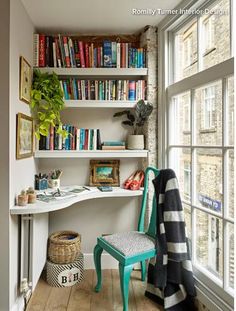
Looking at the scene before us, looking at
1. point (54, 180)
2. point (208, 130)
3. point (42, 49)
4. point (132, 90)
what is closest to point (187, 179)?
point (208, 130)

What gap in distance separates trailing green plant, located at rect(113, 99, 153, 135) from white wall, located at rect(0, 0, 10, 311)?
116 centimetres

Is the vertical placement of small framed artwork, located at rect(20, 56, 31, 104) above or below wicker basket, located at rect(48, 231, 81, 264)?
above

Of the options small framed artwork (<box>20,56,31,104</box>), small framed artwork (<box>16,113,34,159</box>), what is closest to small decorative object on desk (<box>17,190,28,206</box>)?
small framed artwork (<box>16,113,34,159</box>)

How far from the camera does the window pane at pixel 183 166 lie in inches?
85.7

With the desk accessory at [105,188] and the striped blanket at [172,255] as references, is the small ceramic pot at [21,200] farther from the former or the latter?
the striped blanket at [172,255]

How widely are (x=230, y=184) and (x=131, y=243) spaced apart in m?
0.85

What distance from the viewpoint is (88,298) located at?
214 centimetres

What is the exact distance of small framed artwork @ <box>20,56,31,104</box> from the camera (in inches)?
79.0

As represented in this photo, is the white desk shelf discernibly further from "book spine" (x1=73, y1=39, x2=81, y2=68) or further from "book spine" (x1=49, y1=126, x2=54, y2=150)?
"book spine" (x1=73, y1=39, x2=81, y2=68)

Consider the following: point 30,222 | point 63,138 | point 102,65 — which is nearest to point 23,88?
point 63,138

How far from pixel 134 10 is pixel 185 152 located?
4.24 feet

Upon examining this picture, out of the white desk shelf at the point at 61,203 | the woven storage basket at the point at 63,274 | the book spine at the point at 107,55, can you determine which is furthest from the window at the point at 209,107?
the woven storage basket at the point at 63,274

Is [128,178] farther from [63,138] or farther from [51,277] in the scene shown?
[51,277]

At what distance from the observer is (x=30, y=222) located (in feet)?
6.56
